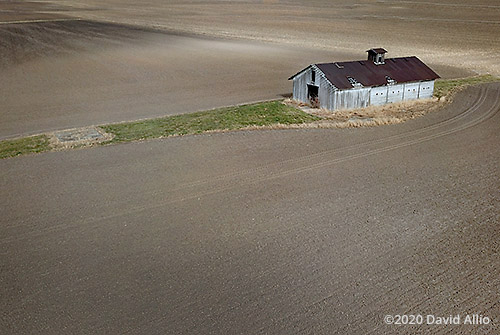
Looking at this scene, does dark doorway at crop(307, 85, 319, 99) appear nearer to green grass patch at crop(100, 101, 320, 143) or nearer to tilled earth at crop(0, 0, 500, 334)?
green grass patch at crop(100, 101, 320, 143)

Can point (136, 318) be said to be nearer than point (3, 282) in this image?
Yes

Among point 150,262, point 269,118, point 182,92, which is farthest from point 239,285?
point 182,92

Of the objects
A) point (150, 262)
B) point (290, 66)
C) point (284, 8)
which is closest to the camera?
point (150, 262)

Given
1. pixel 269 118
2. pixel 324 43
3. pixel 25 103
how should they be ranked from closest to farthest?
pixel 269 118 < pixel 25 103 < pixel 324 43

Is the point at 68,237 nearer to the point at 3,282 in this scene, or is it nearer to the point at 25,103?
the point at 3,282

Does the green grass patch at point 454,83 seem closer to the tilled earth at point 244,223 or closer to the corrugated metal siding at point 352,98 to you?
the tilled earth at point 244,223

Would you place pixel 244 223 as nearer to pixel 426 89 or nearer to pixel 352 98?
pixel 352 98

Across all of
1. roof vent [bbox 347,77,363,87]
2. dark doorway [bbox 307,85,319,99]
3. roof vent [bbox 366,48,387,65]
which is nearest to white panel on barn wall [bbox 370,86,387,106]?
roof vent [bbox 347,77,363,87]
